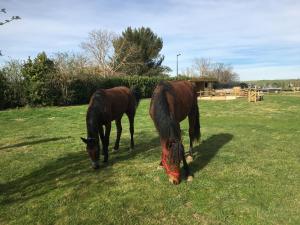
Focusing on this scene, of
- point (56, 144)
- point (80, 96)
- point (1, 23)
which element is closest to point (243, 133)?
point (56, 144)

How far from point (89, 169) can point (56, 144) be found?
3.21 m

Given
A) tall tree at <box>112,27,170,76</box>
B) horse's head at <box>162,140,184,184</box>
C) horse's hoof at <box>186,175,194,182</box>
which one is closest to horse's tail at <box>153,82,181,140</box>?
horse's head at <box>162,140,184,184</box>

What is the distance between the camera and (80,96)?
28297mm

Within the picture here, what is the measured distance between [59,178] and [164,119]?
7.99 ft

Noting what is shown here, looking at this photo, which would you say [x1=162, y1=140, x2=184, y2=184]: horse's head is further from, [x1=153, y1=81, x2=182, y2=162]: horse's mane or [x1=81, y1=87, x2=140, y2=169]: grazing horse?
[x1=81, y1=87, x2=140, y2=169]: grazing horse

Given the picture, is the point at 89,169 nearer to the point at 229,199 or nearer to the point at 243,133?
the point at 229,199

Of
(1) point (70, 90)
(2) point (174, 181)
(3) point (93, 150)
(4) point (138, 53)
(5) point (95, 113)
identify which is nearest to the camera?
(2) point (174, 181)

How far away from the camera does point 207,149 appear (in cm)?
902

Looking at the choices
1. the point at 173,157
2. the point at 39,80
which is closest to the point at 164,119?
the point at 173,157

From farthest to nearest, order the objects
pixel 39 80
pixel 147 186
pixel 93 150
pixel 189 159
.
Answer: pixel 39 80
pixel 189 159
pixel 93 150
pixel 147 186

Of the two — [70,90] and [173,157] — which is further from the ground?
[70,90]

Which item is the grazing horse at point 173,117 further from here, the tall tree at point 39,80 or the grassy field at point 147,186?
the tall tree at point 39,80

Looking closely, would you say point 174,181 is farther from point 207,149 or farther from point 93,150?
point 207,149

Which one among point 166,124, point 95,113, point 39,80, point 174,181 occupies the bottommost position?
point 174,181
